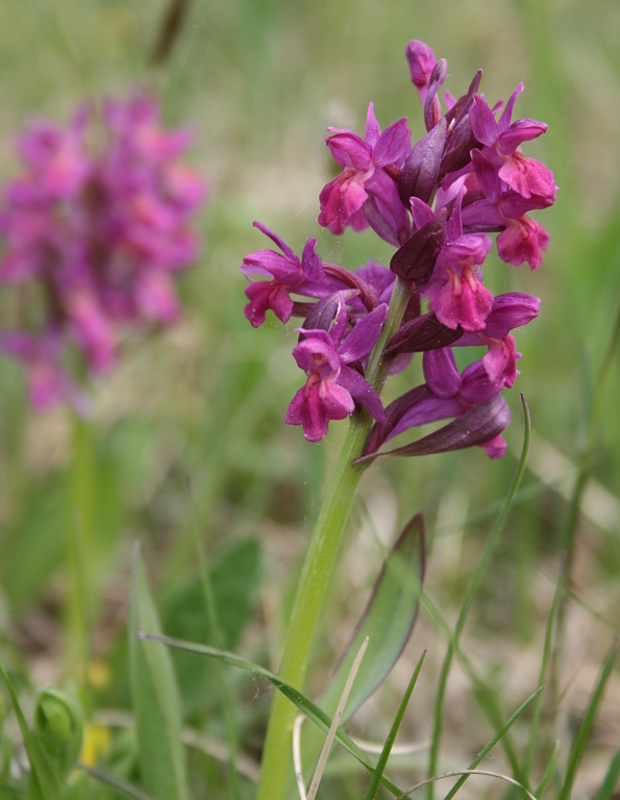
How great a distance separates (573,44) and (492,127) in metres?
5.56

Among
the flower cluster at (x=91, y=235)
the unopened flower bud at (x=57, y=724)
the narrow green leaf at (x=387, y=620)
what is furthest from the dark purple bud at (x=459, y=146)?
the flower cluster at (x=91, y=235)

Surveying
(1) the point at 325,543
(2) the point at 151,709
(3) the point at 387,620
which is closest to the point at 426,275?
(1) the point at 325,543

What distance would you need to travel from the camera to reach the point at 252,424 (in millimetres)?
3062

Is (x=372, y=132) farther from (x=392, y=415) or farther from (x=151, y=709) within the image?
(x=151, y=709)

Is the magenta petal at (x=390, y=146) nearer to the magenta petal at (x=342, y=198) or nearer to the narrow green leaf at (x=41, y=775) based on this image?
the magenta petal at (x=342, y=198)

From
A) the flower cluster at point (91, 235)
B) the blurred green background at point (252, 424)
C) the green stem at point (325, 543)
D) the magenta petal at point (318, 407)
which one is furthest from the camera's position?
the flower cluster at point (91, 235)

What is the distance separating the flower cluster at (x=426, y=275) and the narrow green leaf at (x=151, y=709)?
46 centimetres

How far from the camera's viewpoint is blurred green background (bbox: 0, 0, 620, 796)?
248 cm

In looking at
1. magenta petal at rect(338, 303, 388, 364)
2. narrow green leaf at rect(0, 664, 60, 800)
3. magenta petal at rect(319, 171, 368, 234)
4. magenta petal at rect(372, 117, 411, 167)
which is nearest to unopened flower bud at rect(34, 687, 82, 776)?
narrow green leaf at rect(0, 664, 60, 800)

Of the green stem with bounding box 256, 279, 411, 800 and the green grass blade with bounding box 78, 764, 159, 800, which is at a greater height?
the green stem with bounding box 256, 279, 411, 800

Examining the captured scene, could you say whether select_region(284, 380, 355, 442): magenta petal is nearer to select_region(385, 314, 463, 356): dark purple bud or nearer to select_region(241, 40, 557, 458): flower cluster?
select_region(241, 40, 557, 458): flower cluster

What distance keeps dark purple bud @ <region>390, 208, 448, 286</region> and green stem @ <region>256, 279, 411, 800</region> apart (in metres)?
0.04

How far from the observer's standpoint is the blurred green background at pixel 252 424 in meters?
2.48

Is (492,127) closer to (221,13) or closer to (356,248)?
(356,248)
